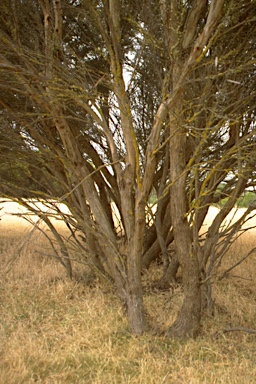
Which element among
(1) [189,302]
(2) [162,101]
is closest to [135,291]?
(1) [189,302]

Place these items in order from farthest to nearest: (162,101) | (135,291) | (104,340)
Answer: (135,291) → (104,340) → (162,101)

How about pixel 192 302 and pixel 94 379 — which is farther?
pixel 192 302

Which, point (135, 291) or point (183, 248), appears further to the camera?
point (135, 291)

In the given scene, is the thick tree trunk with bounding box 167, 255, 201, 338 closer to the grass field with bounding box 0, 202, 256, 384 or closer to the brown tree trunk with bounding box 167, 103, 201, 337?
the brown tree trunk with bounding box 167, 103, 201, 337

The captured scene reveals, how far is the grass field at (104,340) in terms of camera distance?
3023 mm

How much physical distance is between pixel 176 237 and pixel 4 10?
2.44m

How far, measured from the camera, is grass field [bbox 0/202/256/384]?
119 inches

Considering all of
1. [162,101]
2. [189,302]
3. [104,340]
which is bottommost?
[104,340]

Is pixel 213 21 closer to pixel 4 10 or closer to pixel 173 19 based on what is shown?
pixel 173 19

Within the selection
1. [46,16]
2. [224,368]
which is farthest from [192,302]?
[46,16]

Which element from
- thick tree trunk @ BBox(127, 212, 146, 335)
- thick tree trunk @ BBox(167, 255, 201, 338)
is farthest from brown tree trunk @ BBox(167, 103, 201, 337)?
thick tree trunk @ BBox(127, 212, 146, 335)

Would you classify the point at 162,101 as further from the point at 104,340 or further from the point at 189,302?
the point at 104,340

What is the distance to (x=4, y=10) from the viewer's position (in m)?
3.86

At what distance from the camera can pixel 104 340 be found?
3.63 meters
